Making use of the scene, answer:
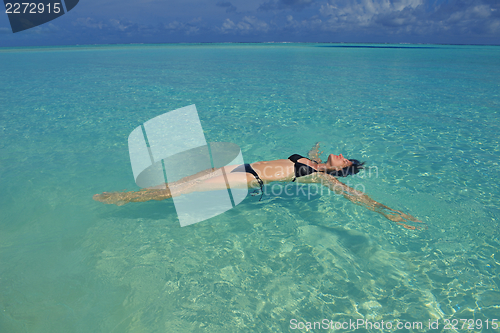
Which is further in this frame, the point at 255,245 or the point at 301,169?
the point at 301,169

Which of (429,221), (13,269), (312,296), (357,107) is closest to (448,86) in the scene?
(357,107)

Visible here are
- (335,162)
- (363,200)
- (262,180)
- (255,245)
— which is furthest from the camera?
(335,162)

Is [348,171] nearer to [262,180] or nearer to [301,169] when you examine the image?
[301,169]

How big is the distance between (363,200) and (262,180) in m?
1.57

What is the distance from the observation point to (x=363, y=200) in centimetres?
427

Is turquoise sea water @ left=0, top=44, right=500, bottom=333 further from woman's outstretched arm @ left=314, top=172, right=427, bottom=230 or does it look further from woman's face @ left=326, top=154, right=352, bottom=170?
woman's face @ left=326, top=154, right=352, bottom=170

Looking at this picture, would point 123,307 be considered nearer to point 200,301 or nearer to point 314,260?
point 200,301

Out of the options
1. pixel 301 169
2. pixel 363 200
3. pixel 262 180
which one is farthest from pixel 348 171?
pixel 262 180

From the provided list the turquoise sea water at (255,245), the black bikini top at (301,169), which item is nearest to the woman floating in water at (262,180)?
the black bikini top at (301,169)

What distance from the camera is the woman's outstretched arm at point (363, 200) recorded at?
395 centimetres

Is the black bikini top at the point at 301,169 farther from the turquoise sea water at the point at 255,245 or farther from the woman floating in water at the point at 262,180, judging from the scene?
the turquoise sea water at the point at 255,245

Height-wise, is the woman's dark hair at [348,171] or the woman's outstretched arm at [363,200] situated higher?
the woman's dark hair at [348,171]

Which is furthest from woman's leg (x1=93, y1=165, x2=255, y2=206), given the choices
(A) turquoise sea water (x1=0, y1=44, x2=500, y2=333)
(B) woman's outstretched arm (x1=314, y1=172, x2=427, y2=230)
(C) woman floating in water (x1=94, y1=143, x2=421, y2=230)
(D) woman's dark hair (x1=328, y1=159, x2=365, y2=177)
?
(D) woman's dark hair (x1=328, y1=159, x2=365, y2=177)

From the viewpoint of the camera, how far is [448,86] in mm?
14516
